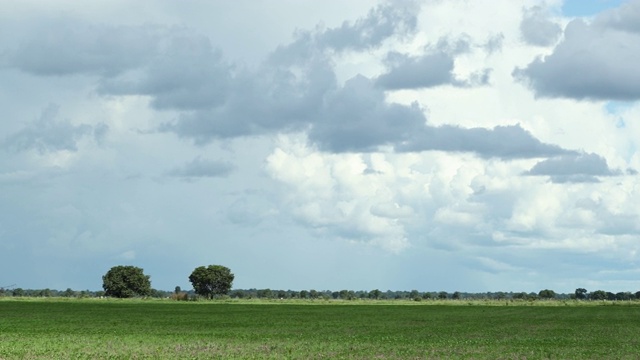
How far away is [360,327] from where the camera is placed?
261 feet

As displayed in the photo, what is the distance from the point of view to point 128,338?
61.0 meters

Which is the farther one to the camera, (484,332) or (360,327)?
(360,327)

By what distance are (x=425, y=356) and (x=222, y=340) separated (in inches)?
649

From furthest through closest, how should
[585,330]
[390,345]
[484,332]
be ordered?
[585,330]
[484,332]
[390,345]

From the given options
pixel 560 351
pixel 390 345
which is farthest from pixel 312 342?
pixel 560 351

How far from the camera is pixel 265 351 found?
5147cm

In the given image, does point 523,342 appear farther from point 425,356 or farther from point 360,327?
point 360,327

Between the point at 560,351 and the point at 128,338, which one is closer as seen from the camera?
the point at 560,351

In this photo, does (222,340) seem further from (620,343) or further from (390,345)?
(620,343)

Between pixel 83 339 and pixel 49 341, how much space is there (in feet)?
9.19

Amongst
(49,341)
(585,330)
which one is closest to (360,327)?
(585,330)

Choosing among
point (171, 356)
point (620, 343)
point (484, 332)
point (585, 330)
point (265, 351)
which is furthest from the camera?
point (585, 330)

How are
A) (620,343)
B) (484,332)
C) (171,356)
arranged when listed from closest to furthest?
(171,356), (620,343), (484,332)

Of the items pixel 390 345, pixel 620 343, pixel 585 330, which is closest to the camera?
pixel 390 345
